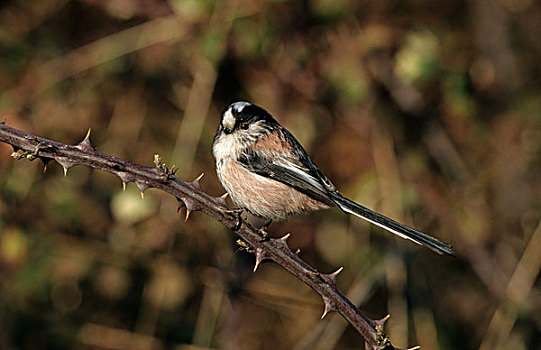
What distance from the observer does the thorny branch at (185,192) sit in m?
2.52

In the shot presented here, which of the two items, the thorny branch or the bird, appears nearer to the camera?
the thorny branch

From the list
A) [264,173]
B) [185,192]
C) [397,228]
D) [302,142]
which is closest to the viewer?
[185,192]

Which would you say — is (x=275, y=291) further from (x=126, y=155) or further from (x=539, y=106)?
(x=539, y=106)

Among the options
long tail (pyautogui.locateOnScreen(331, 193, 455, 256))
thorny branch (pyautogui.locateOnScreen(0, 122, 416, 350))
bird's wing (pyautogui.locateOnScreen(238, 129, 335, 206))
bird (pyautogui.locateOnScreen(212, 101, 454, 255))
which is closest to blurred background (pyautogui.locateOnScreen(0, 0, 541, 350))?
bird (pyautogui.locateOnScreen(212, 101, 454, 255))

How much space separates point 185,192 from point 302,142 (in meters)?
3.11

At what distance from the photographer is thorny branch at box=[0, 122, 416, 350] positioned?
2.52m

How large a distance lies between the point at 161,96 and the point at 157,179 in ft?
12.0

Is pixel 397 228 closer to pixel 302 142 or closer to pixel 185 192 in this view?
pixel 185 192

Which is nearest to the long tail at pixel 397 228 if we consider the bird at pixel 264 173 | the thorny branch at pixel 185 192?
the bird at pixel 264 173

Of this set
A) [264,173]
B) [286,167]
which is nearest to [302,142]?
[286,167]

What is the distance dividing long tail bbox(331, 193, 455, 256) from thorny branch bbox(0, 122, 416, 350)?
59 centimetres

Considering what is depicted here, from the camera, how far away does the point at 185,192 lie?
272cm

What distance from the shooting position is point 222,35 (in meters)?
5.36

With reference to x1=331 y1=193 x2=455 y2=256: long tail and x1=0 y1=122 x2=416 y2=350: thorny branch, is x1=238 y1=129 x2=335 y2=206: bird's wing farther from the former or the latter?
x1=0 y1=122 x2=416 y2=350: thorny branch
